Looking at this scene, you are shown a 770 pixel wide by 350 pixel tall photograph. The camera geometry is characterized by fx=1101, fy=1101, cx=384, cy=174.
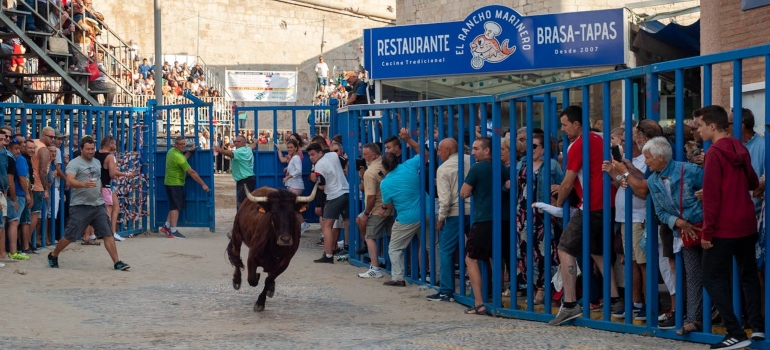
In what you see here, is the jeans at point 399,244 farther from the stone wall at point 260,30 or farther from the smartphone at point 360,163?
the stone wall at point 260,30

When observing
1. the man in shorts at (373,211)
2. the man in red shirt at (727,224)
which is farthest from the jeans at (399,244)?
the man in red shirt at (727,224)

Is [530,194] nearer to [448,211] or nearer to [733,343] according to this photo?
[448,211]

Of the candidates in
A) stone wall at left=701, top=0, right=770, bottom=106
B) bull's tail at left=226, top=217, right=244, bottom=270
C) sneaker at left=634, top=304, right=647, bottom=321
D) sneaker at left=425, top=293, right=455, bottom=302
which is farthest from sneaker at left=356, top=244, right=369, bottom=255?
sneaker at left=634, top=304, right=647, bottom=321

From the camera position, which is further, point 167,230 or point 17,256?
point 167,230

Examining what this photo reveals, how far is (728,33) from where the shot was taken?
46.8 feet

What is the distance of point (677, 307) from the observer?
26.8 feet

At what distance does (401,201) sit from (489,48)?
1013 centimetres

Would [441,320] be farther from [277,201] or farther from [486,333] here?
[277,201]

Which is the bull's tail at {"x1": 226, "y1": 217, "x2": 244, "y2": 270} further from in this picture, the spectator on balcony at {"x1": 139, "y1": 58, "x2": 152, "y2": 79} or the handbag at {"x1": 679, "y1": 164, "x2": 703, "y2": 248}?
the spectator on balcony at {"x1": 139, "y1": 58, "x2": 152, "y2": 79}

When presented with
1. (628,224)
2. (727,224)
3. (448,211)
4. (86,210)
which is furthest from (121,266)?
(727,224)

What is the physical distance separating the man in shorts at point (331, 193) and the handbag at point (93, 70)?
714cm

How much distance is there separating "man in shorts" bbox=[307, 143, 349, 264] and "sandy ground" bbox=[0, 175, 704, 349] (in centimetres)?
38

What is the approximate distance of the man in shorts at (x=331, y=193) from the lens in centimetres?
1496

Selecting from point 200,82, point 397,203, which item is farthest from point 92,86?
point 200,82
